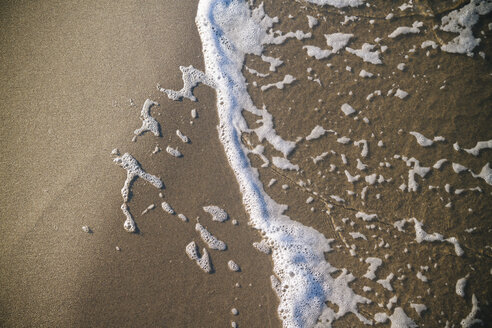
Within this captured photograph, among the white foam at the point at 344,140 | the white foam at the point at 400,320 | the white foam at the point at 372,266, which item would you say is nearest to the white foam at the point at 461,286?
the white foam at the point at 400,320

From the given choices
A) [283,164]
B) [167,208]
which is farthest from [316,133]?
[167,208]

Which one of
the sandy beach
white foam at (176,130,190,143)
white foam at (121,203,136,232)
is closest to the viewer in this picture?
the sandy beach

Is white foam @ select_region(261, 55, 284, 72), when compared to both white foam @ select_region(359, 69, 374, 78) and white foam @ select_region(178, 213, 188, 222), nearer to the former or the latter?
white foam @ select_region(359, 69, 374, 78)

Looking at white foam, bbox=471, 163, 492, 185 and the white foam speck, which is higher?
white foam, bbox=471, 163, 492, 185

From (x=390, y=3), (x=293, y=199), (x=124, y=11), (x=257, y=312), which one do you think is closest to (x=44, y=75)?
(x=124, y=11)

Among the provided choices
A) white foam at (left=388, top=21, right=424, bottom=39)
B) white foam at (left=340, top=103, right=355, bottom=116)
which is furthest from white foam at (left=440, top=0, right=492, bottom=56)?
white foam at (left=340, top=103, right=355, bottom=116)

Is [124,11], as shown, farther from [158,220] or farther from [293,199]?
[293,199]

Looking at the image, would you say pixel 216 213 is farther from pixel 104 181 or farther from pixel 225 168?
pixel 104 181
